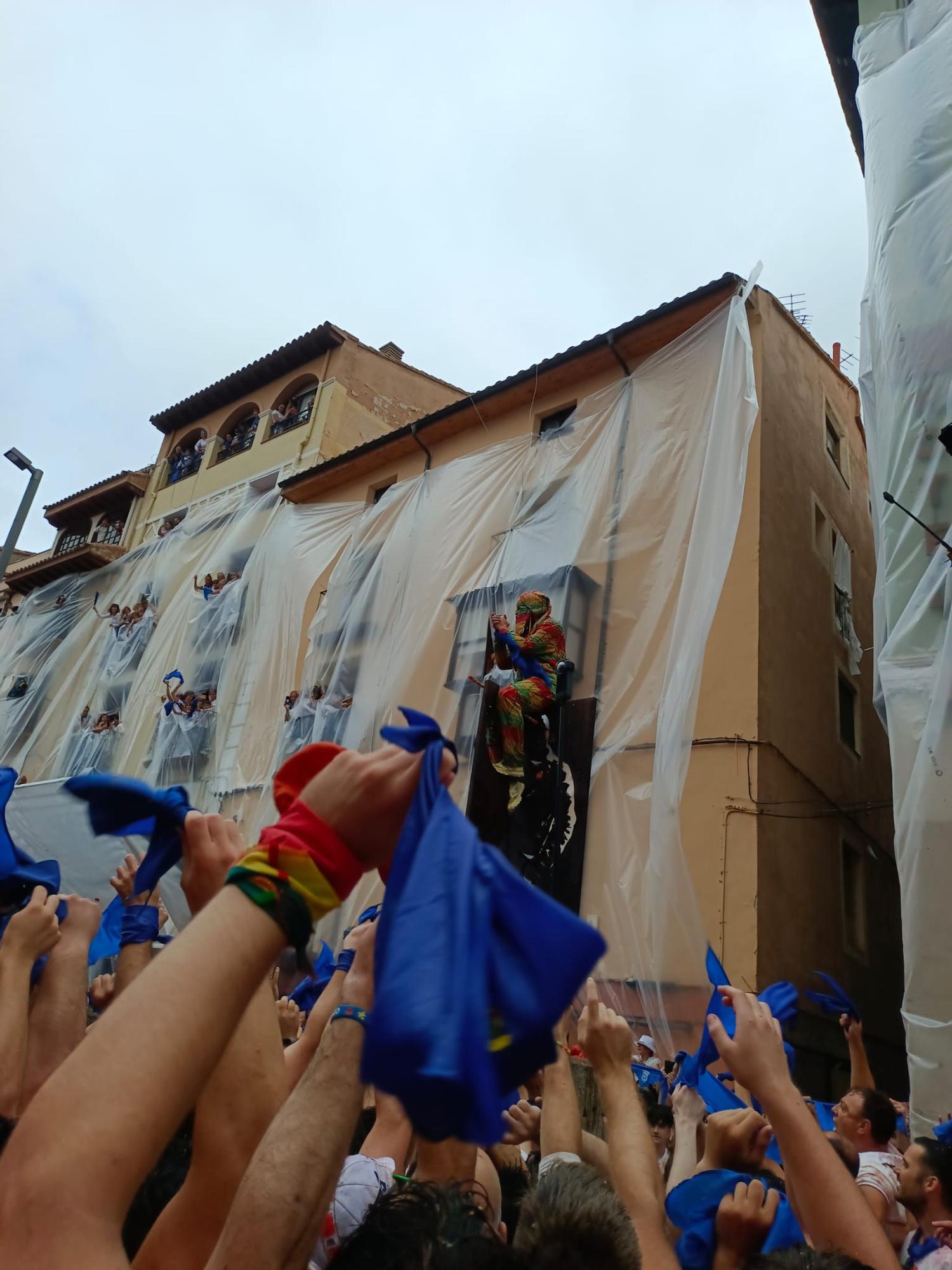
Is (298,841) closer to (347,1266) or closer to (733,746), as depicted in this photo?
(347,1266)

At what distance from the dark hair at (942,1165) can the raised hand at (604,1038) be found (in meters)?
1.11

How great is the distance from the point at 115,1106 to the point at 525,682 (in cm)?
758

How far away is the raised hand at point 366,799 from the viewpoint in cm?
103

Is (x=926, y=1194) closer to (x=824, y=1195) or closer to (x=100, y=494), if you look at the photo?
(x=824, y=1195)

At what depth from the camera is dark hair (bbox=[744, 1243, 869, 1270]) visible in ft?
4.30

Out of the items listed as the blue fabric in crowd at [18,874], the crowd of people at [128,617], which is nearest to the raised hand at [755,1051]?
the blue fabric in crowd at [18,874]

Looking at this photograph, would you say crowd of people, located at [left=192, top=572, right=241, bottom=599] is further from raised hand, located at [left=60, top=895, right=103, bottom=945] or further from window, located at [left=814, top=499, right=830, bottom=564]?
raised hand, located at [left=60, top=895, right=103, bottom=945]

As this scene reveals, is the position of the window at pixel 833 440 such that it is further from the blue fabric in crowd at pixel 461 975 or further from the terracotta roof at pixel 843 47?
the blue fabric in crowd at pixel 461 975

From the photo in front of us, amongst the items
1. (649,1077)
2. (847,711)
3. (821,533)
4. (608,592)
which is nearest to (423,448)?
(821,533)

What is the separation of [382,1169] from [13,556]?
30289mm

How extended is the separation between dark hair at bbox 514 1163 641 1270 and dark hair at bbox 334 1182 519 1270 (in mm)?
86

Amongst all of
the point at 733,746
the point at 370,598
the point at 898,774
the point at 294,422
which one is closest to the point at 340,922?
the point at 370,598

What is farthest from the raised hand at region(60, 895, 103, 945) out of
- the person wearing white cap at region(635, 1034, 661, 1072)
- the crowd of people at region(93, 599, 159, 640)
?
the crowd of people at region(93, 599, 159, 640)

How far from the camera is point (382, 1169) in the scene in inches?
63.1
